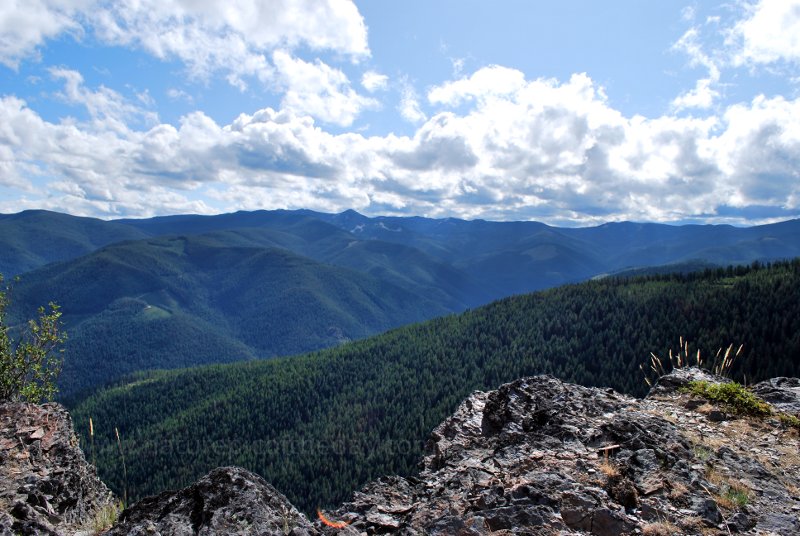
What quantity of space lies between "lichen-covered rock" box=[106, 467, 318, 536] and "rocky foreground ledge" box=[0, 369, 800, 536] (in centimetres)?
2

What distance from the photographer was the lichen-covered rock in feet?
31.8

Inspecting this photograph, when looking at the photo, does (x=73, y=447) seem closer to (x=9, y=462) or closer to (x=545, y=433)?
(x=9, y=462)

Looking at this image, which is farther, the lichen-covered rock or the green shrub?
the green shrub

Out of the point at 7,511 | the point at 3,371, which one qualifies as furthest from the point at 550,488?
the point at 3,371

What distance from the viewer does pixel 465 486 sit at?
11875mm

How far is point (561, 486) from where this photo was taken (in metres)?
10.9

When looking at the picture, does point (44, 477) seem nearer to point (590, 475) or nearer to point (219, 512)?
point (219, 512)

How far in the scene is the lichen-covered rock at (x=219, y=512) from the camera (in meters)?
9.69

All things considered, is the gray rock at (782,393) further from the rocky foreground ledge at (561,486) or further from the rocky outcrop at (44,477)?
the rocky outcrop at (44,477)

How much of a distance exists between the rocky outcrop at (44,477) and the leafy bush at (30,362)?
829cm

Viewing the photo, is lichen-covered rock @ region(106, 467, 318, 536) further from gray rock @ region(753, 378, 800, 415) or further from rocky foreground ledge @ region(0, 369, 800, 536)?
gray rock @ region(753, 378, 800, 415)

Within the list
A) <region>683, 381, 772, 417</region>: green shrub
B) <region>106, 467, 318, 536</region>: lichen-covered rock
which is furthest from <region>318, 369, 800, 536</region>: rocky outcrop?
<region>106, 467, 318, 536</region>: lichen-covered rock

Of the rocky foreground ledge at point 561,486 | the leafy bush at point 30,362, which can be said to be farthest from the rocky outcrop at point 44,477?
the leafy bush at point 30,362

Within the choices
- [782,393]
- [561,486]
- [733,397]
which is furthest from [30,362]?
[782,393]
